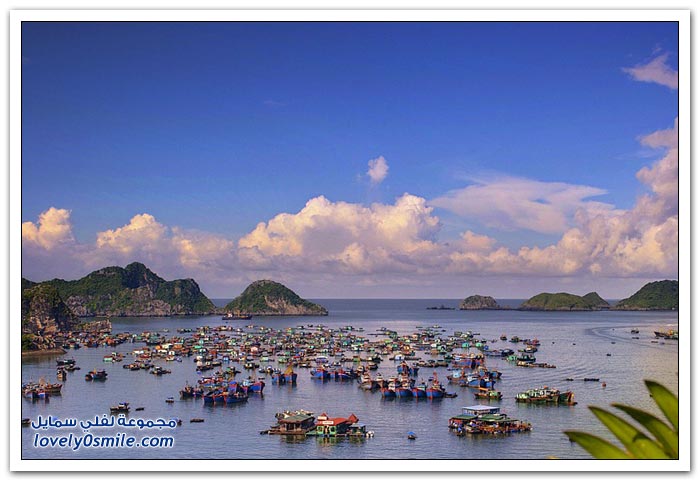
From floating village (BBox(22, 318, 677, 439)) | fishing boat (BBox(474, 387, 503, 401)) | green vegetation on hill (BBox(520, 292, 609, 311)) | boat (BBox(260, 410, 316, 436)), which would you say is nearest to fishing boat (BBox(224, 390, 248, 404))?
floating village (BBox(22, 318, 677, 439))

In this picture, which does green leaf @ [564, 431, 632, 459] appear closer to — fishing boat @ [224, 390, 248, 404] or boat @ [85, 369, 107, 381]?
fishing boat @ [224, 390, 248, 404]

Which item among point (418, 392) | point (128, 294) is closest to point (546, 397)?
point (418, 392)

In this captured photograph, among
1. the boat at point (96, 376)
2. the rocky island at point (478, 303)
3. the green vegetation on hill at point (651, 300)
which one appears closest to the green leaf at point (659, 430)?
the boat at point (96, 376)

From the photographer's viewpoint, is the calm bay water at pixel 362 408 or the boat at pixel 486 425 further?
the boat at pixel 486 425

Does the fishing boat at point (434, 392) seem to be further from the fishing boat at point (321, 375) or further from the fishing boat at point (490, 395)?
the fishing boat at point (321, 375)

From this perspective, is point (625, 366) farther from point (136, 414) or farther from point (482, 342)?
point (136, 414)

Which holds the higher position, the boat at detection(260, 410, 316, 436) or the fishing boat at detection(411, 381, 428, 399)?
the boat at detection(260, 410, 316, 436)

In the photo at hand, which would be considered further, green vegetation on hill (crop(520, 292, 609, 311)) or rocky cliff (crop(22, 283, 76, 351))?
green vegetation on hill (crop(520, 292, 609, 311))
